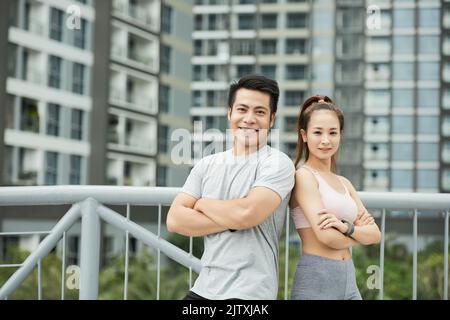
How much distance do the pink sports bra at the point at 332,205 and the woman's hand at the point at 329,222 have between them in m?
0.07

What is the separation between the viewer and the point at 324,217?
8.93 feet

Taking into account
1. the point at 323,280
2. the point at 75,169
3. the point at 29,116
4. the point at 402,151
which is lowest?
the point at 323,280

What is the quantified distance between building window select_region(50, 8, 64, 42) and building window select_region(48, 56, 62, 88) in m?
1.05

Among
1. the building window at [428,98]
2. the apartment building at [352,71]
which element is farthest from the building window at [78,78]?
the building window at [428,98]

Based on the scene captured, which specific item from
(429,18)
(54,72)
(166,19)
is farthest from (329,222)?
(429,18)

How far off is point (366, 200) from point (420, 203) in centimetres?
21

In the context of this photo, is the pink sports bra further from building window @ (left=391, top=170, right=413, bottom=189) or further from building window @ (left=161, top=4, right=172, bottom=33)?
building window @ (left=391, top=170, right=413, bottom=189)

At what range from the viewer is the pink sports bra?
2.81 m

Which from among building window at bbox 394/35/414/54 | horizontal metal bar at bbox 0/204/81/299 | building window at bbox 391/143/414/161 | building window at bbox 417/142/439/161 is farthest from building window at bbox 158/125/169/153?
horizontal metal bar at bbox 0/204/81/299

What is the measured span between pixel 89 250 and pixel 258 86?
47.3 inches

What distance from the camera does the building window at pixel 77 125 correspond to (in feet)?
147

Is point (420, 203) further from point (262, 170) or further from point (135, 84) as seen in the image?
point (135, 84)

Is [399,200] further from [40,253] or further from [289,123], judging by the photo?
[289,123]

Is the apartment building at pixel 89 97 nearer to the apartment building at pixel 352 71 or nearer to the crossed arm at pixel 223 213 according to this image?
the apartment building at pixel 352 71
